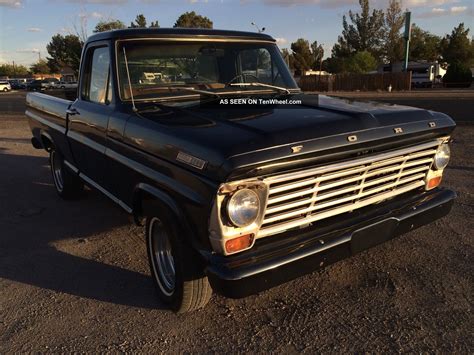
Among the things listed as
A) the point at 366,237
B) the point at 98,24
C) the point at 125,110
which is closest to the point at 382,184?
the point at 366,237

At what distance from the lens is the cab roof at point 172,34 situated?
3.80m

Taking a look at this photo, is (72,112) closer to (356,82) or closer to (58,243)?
(58,243)

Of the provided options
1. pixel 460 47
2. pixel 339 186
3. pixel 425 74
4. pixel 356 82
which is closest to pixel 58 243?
pixel 339 186

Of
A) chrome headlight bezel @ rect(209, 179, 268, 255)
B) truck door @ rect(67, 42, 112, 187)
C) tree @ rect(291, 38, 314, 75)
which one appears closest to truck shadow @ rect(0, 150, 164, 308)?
truck door @ rect(67, 42, 112, 187)

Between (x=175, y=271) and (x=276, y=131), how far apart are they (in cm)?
118

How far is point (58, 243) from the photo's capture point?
446 centimetres

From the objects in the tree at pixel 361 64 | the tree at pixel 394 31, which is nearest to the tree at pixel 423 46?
the tree at pixel 394 31

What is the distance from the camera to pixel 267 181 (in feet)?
8.32

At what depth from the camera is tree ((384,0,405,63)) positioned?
6575 centimetres

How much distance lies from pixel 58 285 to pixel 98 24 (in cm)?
2778

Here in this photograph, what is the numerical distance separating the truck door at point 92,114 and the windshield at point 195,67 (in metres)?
0.26

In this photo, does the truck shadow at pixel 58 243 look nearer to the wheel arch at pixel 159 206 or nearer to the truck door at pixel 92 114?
the truck door at pixel 92 114

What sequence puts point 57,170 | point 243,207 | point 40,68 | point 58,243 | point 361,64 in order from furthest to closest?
point 40,68 < point 361,64 < point 57,170 < point 58,243 < point 243,207

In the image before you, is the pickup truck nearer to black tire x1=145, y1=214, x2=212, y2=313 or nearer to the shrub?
black tire x1=145, y1=214, x2=212, y2=313
